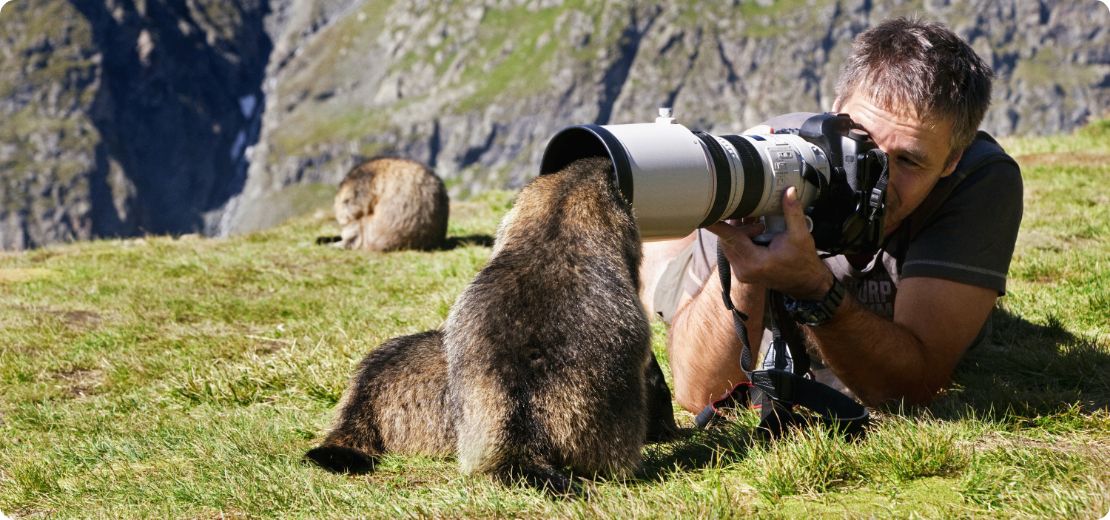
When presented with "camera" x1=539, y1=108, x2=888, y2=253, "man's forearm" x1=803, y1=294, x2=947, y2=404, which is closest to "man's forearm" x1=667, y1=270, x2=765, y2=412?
"man's forearm" x1=803, y1=294, x2=947, y2=404

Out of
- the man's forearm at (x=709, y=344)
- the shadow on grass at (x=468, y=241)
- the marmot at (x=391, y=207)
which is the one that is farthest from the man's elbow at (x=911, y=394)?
the marmot at (x=391, y=207)

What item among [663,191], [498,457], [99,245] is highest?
[663,191]

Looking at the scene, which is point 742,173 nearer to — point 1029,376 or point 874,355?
point 874,355

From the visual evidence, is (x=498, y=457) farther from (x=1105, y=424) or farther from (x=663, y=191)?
(x=1105, y=424)

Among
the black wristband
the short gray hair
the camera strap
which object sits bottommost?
the camera strap

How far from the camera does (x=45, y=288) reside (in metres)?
8.70

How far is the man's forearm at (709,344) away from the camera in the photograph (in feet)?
13.4

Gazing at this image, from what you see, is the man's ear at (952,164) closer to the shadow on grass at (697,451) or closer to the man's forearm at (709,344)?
the man's forearm at (709,344)

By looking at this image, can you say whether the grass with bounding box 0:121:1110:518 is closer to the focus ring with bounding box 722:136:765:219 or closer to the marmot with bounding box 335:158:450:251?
the focus ring with bounding box 722:136:765:219

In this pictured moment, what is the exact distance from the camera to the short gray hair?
3.69 m

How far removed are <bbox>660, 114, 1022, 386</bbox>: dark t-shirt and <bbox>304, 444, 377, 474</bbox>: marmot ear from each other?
236 centimetres

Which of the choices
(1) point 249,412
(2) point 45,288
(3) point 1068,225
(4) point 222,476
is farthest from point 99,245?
(3) point 1068,225

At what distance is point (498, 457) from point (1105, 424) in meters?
2.56

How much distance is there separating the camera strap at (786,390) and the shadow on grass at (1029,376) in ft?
1.93
